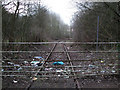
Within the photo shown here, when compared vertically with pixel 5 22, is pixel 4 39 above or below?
below

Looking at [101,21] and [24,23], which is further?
[101,21]

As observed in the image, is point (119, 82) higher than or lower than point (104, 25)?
lower

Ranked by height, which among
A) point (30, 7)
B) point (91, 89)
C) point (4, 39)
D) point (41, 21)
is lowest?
point (91, 89)

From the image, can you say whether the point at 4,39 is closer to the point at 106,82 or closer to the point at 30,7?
the point at 30,7

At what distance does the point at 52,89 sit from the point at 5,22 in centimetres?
480

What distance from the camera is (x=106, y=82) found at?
3.95 meters

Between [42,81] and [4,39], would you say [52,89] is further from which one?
[4,39]

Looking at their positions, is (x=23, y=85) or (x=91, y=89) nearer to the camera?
(x=91, y=89)

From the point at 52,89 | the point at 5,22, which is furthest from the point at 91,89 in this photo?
the point at 5,22

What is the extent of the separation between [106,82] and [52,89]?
5.63 feet

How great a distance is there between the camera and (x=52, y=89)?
3.47m

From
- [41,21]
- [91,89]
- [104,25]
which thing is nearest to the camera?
[91,89]

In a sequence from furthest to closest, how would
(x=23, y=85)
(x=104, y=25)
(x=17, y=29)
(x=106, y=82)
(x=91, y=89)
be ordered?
(x=104, y=25), (x=17, y=29), (x=106, y=82), (x=23, y=85), (x=91, y=89)

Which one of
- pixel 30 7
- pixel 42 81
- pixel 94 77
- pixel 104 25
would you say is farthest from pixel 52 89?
pixel 104 25
